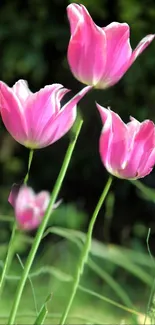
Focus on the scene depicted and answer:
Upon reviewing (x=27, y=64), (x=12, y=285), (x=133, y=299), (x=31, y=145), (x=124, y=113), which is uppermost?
(x=31, y=145)

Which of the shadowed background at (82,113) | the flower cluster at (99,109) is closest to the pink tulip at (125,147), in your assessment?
the flower cluster at (99,109)

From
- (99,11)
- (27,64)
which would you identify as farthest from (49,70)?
(99,11)

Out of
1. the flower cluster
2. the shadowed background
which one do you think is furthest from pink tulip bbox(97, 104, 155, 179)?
the shadowed background

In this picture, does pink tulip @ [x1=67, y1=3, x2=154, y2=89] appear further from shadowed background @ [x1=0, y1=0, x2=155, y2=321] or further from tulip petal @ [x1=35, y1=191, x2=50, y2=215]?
Result: shadowed background @ [x1=0, y1=0, x2=155, y2=321]

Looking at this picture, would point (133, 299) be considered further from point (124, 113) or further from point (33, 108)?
point (33, 108)

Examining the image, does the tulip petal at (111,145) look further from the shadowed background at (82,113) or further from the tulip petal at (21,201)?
the shadowed background at (82,113)

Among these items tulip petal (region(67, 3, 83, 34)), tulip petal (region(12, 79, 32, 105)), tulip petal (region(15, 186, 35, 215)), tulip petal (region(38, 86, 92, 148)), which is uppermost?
tulip petal (region(67, 3, 83, 34))

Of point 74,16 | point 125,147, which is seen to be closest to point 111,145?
point 125,147

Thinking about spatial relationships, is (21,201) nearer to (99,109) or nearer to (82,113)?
(99,109)
